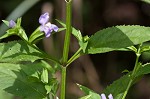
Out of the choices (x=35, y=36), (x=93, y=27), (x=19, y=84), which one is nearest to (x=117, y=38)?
(x=35, y=36)

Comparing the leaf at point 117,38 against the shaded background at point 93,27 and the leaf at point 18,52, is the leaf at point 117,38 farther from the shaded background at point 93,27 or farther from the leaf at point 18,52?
the shaded background at point 93,27

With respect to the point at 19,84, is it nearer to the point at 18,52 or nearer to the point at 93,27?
the point at 18,52

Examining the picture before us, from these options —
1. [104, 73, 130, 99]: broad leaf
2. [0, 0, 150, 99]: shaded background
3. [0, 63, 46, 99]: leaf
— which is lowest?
[104, 73, 130, 99]: broad leaf

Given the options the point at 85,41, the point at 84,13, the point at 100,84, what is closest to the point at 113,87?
the point at 85,41

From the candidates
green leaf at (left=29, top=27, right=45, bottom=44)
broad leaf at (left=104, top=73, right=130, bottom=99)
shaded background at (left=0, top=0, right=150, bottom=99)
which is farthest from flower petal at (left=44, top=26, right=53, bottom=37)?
shaded background at (left=0, top=0, right=150, bottom=99)

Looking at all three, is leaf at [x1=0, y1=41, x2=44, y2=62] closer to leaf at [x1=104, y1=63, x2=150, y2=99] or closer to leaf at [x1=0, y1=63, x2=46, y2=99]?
leaf at [x1=0, y1=63, x2=46, y2=99]

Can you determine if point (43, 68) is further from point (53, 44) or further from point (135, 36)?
point (53, 44)
